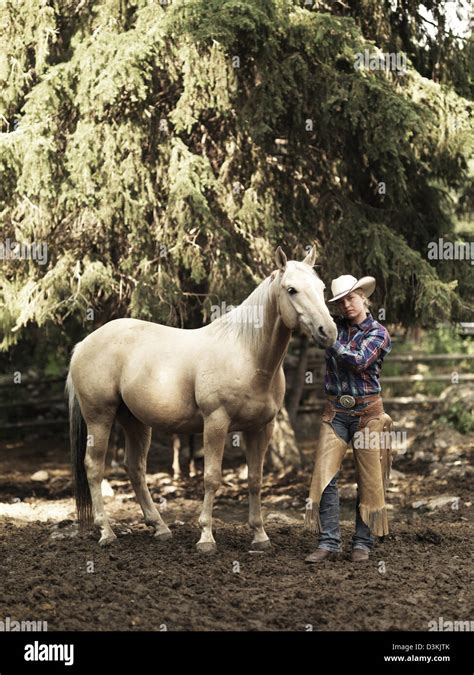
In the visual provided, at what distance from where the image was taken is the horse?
19.8ft

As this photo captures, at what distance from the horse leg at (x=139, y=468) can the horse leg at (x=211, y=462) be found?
63cm

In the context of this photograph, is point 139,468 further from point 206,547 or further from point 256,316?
point 256,316

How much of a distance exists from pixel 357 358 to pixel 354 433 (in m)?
0.62

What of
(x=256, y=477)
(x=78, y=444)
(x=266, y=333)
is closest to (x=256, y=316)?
(x=266, y=333)

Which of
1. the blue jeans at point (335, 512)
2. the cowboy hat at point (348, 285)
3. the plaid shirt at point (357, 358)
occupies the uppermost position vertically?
the cowboy hat at point (348, 285)

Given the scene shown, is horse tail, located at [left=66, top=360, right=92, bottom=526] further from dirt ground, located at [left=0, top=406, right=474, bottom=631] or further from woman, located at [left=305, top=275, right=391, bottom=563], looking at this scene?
woman, located at [left=305, top=275, right=391, bottom=563]

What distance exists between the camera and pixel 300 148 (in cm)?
986

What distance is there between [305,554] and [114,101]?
5.05m

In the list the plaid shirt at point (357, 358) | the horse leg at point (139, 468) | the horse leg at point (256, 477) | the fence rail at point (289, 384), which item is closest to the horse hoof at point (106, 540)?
the horse leg at point (139, 468)

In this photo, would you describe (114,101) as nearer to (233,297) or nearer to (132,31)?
(132,31)

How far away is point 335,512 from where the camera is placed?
6160 mm

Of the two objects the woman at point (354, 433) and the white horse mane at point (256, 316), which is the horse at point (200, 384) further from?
the woman at point (354, 433)

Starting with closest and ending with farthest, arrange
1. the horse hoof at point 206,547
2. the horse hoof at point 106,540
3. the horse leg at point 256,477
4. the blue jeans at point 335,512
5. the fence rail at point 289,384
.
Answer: the blue jeans at point 335,512 → the horse hoof at point 206,547 → the horse leg at point 256,477 → the horse hoof at point 106,540 → the fence rail at point 289,384

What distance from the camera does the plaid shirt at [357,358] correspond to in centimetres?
588
